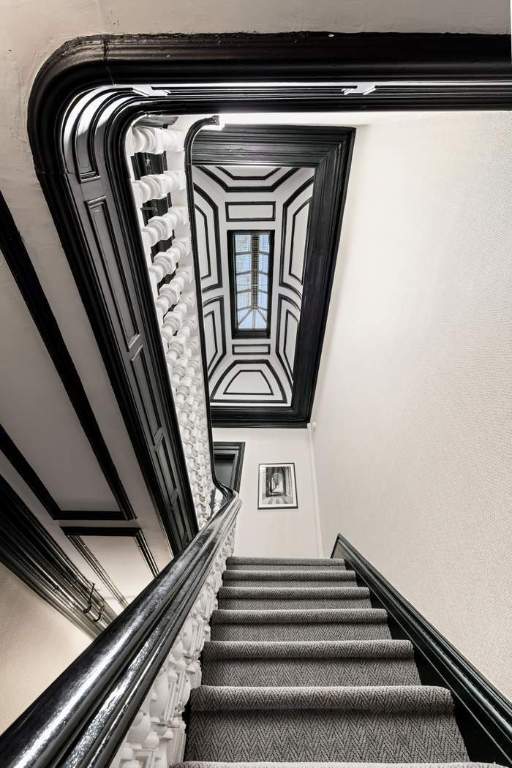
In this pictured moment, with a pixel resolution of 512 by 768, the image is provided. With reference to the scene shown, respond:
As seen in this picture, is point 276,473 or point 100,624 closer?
point 100,624

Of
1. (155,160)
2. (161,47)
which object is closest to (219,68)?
(161,47)

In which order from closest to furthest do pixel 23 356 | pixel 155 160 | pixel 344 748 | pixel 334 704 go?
1. pixel 344 748
2. pixel 334 704
3. pixel 23 356
4. pixel 155 160

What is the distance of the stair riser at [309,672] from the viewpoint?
1.59 m

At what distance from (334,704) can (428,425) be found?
54.8 inches

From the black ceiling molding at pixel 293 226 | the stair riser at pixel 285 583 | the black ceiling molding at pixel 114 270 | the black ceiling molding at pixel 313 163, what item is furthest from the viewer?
the black ceiling molding at pixel 293 226

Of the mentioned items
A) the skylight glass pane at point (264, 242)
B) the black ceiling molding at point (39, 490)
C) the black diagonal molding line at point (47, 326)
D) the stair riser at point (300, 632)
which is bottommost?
the stair riser at point (300, 632)

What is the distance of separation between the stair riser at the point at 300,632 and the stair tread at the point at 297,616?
22 mm

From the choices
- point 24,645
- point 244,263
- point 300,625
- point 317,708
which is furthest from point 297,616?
Answer: point 244,263

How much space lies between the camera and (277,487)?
250 inches

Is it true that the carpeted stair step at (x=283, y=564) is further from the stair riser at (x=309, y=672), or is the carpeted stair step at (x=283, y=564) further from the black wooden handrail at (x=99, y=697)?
the black wooden handrail at (x=99, y=697)

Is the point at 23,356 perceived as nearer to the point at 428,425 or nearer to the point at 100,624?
the point at 428,425

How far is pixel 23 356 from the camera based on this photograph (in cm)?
202

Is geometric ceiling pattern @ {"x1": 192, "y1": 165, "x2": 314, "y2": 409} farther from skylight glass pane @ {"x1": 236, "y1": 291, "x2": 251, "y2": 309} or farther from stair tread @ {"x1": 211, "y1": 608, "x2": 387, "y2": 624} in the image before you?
stair tread @ {"x1": 211, "y1": 608, "x2": 387, "y2": 624}

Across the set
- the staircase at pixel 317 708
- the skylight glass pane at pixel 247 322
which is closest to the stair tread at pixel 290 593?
the staircase at pixel 317 708
